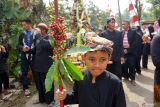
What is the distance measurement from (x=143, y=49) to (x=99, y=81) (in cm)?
1073

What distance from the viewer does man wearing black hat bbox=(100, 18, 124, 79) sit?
880 cm

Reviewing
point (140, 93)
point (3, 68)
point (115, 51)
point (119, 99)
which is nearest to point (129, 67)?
point (140, 93)

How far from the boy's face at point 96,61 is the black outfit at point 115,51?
531cm

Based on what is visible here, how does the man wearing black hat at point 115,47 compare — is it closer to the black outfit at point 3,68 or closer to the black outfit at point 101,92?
the black outfit at point 3,68

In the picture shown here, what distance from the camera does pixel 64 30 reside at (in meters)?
3.35

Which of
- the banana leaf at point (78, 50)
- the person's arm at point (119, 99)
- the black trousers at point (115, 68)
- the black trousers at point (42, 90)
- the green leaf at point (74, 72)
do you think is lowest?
the black trousers at point (42, 90)

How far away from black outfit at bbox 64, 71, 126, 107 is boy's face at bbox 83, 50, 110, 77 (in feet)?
0.27

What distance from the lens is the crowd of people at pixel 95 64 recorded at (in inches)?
138

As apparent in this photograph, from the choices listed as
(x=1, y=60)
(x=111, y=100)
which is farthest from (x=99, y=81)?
(x=1, y=60)

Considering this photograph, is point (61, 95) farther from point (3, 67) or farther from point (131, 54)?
point (131, 54)

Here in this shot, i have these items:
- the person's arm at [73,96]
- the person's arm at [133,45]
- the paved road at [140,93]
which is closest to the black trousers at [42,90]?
the paved road at [140,93]

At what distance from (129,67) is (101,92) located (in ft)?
24.9

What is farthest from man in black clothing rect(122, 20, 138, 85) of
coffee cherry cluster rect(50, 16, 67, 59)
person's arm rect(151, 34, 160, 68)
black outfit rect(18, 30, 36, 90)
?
coffee cherry cluster rect(50, 16, 67, 59)

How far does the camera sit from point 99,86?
3523mm
